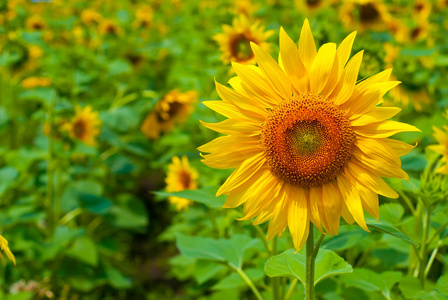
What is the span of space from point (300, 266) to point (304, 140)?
0.97ft

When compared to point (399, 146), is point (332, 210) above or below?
below

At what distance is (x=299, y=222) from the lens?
3.35 feet

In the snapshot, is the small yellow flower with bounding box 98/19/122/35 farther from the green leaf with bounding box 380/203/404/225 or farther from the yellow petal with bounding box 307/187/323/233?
the yellow petal with bounding box 307/187/323/233

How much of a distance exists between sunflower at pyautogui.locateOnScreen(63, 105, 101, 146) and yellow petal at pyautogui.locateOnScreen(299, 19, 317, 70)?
2037 mm

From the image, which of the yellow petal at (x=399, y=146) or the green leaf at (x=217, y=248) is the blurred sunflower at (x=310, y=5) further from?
the yellow petal at (x=399, y=146)

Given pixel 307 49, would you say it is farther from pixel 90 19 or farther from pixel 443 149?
pixel 90 19

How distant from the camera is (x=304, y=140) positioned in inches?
42.5

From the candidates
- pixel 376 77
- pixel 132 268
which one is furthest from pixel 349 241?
pixel 132 268

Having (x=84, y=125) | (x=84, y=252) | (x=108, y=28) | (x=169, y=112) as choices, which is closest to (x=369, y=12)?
(x=169, y=112)

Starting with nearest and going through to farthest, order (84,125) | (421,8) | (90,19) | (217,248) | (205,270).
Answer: (217,248)
(205,270)
(84,125)
(421,8)
(90,19)

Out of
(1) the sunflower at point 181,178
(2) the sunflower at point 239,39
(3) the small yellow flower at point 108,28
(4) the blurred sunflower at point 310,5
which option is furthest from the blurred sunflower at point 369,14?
(3) the small yellow flower at point 108,28

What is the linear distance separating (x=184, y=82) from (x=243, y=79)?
181cm

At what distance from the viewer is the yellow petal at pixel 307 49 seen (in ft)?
3.34

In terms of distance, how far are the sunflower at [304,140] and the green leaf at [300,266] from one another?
0.08 meters
